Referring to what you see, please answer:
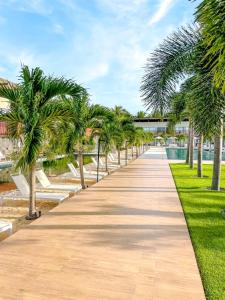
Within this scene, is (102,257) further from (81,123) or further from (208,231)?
(81,123)

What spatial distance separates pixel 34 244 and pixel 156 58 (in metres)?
6.48

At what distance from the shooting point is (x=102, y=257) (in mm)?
4324

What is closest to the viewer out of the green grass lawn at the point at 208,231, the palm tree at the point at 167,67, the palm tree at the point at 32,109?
the green grass lawn at the point at 208,231

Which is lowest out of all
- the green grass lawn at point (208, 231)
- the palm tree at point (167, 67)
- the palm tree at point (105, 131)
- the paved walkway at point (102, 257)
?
the paved walkway at point (102, 257)

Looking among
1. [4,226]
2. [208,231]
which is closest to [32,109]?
[4,226]

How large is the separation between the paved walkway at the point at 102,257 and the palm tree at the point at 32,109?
59.2 inches

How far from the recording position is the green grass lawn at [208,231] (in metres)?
3.64

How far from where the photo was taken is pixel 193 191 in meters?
9.96

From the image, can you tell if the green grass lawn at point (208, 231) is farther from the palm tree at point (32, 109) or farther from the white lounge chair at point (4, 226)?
the palm tree at point (32, 109)

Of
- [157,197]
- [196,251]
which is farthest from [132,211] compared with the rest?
[196,251]

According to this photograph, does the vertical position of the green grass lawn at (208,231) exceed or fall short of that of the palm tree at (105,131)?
it falls short

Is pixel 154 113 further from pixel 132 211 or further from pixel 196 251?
pixel 196 251

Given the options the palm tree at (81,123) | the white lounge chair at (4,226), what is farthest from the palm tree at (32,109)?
the palm tree at (81,123)

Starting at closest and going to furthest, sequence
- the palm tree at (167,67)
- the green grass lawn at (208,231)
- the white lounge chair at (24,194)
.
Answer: the green grass lawn at (208,231)
the white lounge chair at (24,194)
the palm tree at (167,67)
